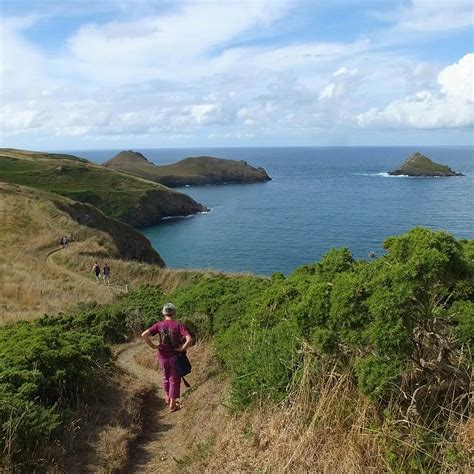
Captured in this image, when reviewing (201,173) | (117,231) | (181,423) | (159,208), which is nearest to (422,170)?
(201,173)

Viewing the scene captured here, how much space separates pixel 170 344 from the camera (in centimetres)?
984

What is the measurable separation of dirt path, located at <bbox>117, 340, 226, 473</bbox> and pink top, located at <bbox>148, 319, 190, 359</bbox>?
3.50ft

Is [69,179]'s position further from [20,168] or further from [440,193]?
[440,193]

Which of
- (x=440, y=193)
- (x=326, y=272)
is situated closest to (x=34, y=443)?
(x=326, y=272)

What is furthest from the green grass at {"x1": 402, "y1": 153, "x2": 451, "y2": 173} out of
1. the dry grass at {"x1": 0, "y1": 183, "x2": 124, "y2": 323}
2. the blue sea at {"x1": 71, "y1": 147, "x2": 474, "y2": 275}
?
the dry grass at {"x1": 0, "y1": 183, "x2": 124, "y2": 323}

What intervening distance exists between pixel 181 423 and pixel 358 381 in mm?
4503

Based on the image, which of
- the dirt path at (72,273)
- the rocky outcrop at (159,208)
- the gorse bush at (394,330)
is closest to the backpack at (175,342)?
the gorse bush at (394,330)

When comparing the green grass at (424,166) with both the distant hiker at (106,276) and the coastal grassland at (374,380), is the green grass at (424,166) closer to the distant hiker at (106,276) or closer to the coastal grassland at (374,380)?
the distant hiker at (106,276)

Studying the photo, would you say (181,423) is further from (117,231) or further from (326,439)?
(117,231)

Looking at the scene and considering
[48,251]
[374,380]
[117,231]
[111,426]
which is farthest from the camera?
[117,231]

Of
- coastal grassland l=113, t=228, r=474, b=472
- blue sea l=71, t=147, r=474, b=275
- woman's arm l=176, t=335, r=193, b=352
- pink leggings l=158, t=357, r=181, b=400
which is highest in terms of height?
coastal grassland l=113, t=228, r=474, b=472

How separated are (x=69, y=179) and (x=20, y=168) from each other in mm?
10246

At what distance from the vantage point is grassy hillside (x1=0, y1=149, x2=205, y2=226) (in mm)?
99062

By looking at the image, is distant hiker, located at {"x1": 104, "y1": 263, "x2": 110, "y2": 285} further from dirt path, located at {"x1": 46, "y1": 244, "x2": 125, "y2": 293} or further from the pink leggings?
the pink leggings
